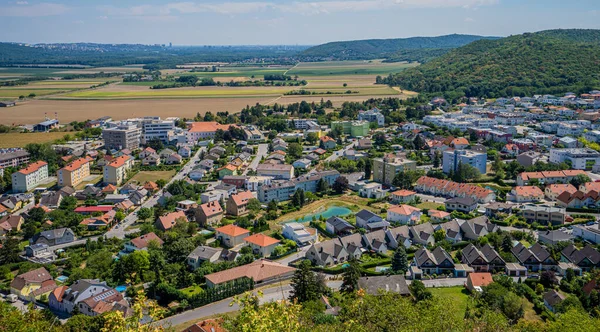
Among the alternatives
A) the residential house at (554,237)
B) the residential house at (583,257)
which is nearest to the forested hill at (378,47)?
the residential house at (554,237)

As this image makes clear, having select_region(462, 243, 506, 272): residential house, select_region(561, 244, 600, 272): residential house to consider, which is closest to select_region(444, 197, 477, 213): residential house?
select_region(462, 243, 506, 272): residential house

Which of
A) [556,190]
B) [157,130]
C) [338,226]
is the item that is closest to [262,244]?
[338,226]

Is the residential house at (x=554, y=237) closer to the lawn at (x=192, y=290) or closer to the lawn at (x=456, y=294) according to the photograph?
the lawn at (x=456, y=294)

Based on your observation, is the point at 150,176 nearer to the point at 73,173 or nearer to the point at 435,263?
the point at 73,173

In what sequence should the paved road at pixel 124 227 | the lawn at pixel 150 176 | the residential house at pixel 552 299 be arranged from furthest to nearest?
1. the lawn at pixel 150 176
2. the paved road at pixel 124 227
3. the residential house at pixel 552 299

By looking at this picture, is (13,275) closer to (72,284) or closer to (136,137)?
(72,284)

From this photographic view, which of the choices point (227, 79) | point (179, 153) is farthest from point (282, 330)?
point (227, 79)
